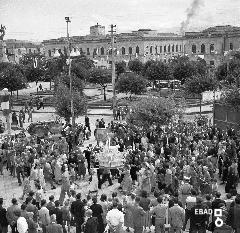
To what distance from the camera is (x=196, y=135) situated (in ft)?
68.2

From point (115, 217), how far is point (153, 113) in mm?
12931

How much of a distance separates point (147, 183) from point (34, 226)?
4917 mm

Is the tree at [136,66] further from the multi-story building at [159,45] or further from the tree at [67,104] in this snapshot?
the tree at [67,104]

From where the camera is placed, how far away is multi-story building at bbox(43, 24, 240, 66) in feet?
244

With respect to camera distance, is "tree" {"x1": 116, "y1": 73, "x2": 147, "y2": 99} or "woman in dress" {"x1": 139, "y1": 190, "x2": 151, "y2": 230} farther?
"tree" {"x1": 116, "y1": 73, "x2": 147, "y2": 99}

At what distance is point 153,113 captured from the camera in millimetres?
22828

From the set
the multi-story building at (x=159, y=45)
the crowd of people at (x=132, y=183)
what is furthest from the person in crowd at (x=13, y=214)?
the multi-story building at (x=159, y=45)

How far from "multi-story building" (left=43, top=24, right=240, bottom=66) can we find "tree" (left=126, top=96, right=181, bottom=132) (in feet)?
155

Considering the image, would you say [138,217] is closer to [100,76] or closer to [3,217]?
[3,217]

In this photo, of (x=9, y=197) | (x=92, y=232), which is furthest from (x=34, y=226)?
(x=9, y=197)

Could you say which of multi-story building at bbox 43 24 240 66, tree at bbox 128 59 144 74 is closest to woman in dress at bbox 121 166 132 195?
tree at bbox 128 59 144 74

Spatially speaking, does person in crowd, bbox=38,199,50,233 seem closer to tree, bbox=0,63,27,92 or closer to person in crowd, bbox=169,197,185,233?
person in crowd, bbox=169,197,185,233

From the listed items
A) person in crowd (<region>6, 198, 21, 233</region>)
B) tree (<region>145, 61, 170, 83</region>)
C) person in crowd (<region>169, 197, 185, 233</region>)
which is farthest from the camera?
tree (<region>145, 61, 170, 83</region>)

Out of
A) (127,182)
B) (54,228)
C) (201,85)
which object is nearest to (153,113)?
(127,182)
